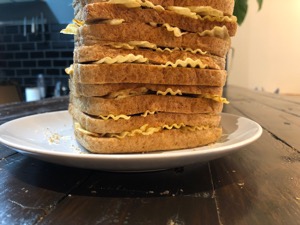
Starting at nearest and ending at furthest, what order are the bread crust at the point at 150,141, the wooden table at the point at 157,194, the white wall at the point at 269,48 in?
the wooden table at the point at 157,194
the bread crust at the point at 150,141
the white wall at the point at 269,48

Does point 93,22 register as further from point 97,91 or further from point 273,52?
point 273,52

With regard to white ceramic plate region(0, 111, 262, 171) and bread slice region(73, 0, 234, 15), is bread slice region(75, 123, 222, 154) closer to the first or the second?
white ceramic plate region(0, 111, 262, 171)

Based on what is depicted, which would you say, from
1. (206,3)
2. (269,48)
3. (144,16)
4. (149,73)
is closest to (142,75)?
(149,73)

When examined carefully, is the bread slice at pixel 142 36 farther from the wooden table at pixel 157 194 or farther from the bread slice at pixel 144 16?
the wooden table at pixel 157 194

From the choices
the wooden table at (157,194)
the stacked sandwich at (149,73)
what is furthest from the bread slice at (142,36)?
the wooden table at (157,194)

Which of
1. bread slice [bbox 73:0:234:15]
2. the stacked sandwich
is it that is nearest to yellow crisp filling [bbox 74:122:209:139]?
the stacked sandwich

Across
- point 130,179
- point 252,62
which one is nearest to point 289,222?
point 130,179

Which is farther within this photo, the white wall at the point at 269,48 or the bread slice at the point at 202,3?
the white wall at the point at 269,48
